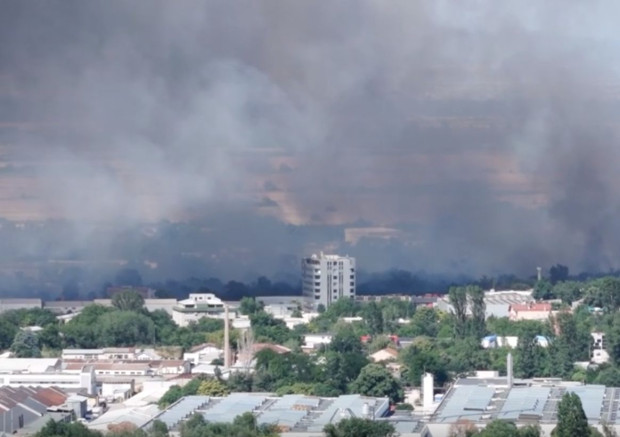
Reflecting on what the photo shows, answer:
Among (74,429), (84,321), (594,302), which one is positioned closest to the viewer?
(74,429)

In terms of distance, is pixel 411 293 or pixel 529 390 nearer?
pixel 529 390

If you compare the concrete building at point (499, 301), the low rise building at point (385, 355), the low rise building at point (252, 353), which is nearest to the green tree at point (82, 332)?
the low rise building at point (252, 353)

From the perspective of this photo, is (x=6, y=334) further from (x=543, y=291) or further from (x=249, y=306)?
(x=543, y=291)

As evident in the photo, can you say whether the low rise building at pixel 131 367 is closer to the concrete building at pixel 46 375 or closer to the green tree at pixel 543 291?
the concrete building at pixel 46 375

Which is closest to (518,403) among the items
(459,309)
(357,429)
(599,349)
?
(357,429)

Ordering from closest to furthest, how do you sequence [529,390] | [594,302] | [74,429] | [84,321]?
[74,429] → [529,390] → [84,321] → [594,302]

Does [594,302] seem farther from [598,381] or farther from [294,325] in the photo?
[598,381]

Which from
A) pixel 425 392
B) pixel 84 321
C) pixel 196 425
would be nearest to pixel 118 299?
pixel 84 321
